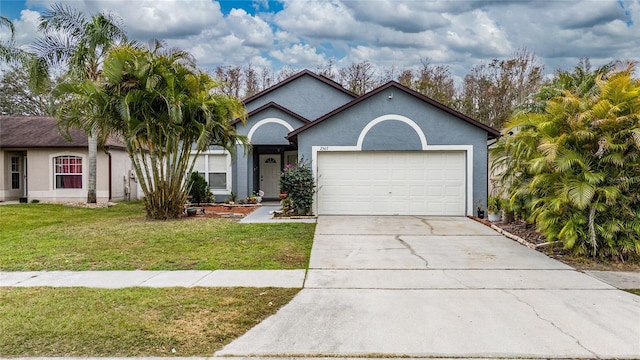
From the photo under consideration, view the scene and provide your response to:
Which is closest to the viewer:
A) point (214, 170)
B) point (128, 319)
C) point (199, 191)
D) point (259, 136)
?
point (128, 319)

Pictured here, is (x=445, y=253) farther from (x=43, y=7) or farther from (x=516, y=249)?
(x=43, y=7)

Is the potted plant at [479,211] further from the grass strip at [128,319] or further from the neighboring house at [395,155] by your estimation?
the grass strip at [128,319]

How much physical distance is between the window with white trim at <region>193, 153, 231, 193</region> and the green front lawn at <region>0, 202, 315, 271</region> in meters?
4.57

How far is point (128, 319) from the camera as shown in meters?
4.76

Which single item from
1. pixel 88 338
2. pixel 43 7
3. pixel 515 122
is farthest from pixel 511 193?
pixel 43 7

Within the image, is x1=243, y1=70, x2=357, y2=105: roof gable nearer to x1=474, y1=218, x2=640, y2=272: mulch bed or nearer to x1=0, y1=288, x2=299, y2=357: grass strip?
x1=474, y1=218, x2=640, y2=272: mulch bed

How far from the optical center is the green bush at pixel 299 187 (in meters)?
13.7

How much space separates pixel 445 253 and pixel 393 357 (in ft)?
16.6

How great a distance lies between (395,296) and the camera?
581cm

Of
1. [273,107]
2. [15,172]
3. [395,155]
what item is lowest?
[15,172]

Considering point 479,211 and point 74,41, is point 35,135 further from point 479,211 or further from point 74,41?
point 479,211

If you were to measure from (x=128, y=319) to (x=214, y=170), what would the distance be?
45.3 feet

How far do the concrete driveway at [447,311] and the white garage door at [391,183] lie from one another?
5.46 m

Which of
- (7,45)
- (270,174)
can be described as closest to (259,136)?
(270,174)
